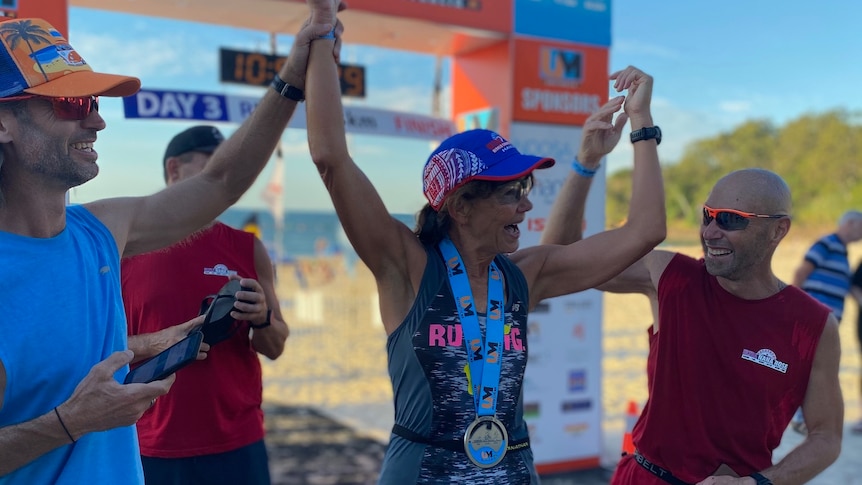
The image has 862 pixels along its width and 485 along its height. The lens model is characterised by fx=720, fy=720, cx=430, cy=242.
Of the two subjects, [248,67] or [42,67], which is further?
[248,67]

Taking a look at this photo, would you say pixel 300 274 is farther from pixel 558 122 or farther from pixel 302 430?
pixel 558 122

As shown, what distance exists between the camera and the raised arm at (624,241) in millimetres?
2215

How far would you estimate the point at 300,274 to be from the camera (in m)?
21.4

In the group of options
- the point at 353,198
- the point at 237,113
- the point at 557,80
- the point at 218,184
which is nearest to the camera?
the point at 353,198

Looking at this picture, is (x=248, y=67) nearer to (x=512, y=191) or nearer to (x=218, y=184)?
(x=218, y=184)

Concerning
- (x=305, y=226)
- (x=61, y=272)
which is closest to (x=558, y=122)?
(x=61, y=272)

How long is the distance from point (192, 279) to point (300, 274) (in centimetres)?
1893

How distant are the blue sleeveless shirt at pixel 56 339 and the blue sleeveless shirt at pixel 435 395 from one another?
717mm

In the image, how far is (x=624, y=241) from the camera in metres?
2.22

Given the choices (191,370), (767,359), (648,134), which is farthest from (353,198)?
(767,359)

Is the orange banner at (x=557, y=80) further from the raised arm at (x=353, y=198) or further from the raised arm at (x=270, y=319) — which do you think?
the raised arm at (x=353, y=198)

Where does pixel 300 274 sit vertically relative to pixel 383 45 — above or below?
below

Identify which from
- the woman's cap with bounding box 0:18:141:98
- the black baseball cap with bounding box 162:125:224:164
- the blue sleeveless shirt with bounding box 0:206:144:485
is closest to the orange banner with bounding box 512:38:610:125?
the black baseball cap with bounding box 162:125:224:164

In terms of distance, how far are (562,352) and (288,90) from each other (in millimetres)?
4651
